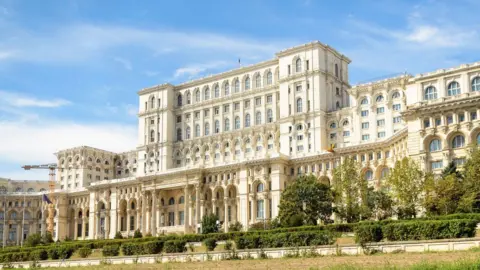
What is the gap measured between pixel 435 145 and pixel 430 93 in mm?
7805

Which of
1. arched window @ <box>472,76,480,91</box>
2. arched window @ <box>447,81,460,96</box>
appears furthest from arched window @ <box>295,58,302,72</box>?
arched window @ <box>472,76,480,91</box>

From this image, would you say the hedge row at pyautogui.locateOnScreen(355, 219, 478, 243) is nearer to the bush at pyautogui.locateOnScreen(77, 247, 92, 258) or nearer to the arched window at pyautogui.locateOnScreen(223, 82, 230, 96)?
the bush at pyautogui.locateOnScreen(77, 247, 92, 258)

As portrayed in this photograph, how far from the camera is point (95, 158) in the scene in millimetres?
169625

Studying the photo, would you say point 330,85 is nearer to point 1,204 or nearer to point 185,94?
point 185,94

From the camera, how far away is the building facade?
285 ft

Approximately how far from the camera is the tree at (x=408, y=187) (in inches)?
3036

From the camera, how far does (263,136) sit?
132375 millimetres

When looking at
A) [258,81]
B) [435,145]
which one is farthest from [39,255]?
[258,81]

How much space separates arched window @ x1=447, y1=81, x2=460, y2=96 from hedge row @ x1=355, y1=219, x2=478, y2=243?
38376mm

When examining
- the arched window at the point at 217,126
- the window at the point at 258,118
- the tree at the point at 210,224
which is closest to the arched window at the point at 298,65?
the window at the point at 258,118

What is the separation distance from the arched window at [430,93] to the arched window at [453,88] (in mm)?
1784

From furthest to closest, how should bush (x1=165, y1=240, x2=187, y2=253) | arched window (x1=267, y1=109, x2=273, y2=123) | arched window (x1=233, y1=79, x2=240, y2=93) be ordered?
1. arched window (x1=233, y1=79, x2=240, y2=93)
2. arched window (x1=267, y1=109, x2=273, y2=123)
3. bush (x1=165, y1=240, x2=187, y2=253)

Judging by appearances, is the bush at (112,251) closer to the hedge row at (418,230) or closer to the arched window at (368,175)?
the hedge row at (418,230)

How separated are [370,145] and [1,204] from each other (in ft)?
330
